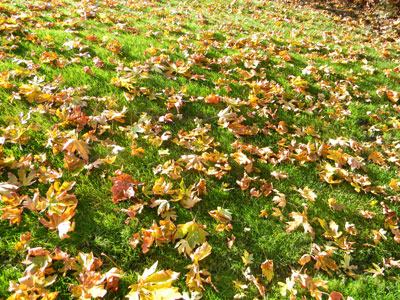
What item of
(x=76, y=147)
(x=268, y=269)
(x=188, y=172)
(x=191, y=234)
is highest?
(x=76, y=147)

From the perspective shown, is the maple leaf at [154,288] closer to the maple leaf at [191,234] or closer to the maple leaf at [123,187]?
the maple leaf at [191,234]

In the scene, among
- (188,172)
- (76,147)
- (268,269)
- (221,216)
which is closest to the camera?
(268,269)

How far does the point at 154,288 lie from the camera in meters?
1.47

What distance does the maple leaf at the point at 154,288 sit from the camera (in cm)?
143

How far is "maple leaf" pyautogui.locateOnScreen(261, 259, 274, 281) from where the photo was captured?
1747mm

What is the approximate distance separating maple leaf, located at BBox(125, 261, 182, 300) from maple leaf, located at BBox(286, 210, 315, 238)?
1053 mm

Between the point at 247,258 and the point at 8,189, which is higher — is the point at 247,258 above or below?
below

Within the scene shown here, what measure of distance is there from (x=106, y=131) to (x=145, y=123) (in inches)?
16.4

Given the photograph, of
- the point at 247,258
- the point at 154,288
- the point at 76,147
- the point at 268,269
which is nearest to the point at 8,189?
the point at 76,147

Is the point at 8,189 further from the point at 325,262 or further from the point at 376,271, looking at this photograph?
the point at 376,271

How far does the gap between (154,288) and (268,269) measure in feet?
2.69

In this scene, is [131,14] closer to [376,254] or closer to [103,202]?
[103,202]

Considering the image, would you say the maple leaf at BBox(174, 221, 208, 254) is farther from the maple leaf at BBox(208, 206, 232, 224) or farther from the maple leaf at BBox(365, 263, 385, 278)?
the maple leaf at BBox(365, 263, 385, 278)

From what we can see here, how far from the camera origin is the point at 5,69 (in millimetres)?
3111
